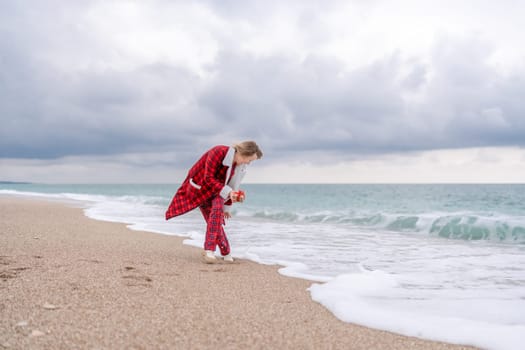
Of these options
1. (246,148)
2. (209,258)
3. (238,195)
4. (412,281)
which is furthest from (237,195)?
(412,281)

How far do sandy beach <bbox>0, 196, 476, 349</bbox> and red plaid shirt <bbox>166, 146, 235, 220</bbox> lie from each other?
74 centimetres

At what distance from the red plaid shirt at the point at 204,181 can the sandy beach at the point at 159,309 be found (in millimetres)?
736

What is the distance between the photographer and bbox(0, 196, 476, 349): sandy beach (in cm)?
245

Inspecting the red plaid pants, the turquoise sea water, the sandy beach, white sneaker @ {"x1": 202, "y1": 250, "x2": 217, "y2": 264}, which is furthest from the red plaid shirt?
Answer: the turquoise sea water

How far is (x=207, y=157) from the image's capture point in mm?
5109

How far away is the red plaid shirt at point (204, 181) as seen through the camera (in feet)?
16.7

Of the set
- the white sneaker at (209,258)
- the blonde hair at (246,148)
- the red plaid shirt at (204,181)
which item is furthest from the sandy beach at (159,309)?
the blonde hair at (246,148)

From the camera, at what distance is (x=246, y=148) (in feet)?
16.7

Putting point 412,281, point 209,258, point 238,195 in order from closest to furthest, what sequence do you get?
point 412,281
point 238,195
point 209,258

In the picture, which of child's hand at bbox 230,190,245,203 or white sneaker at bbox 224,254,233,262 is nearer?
child's hand at bbox 230,190,245,203

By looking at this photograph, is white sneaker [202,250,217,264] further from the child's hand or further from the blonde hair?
the blonde hair

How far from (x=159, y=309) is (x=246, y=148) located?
8.15 ft

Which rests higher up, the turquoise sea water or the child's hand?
the child's hand

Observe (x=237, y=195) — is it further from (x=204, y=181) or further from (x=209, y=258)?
(x=209, y=258)
